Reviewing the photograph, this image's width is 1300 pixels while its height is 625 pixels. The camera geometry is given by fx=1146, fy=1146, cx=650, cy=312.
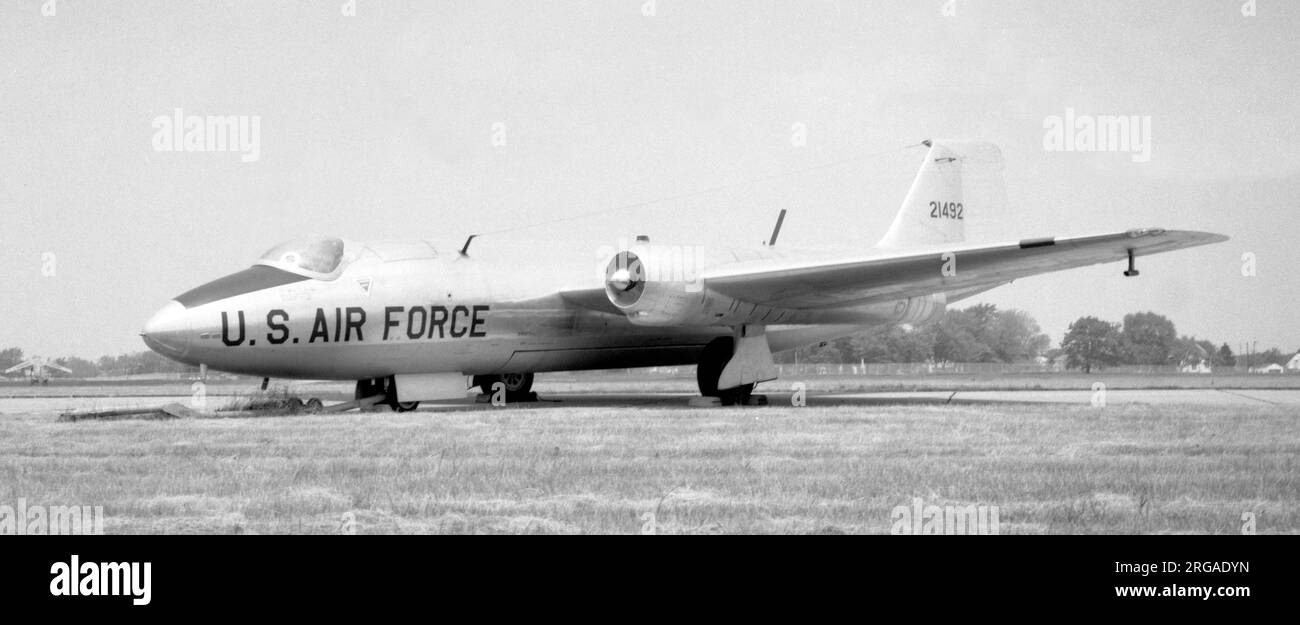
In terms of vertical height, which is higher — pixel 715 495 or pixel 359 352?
pixel 359 352

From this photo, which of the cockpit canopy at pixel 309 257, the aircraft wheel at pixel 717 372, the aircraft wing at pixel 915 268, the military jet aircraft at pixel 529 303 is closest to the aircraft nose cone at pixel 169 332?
the military jet aircraft at pixel 529 303

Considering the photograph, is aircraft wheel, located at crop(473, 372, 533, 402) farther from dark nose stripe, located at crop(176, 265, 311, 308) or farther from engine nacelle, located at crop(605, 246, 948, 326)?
dark nose stripe, located at crop(176, 265, 311, 308)

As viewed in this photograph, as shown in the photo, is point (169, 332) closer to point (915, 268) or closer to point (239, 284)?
point (239, 284)

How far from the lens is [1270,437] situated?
13.9 m

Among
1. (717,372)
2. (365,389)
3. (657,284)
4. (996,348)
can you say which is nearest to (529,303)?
(657,284)

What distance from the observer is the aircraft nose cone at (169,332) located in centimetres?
1684

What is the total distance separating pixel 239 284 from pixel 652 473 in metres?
9.98

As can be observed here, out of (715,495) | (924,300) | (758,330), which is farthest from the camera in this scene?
(924,300)

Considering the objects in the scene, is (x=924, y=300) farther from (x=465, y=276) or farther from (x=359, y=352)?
(x=359, y=352)

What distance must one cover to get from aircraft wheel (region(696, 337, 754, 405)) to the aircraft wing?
54.8 inches

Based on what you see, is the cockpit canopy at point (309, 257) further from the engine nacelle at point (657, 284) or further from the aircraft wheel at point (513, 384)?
the aircraft wheel at point (513, 384)

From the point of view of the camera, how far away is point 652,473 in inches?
408
